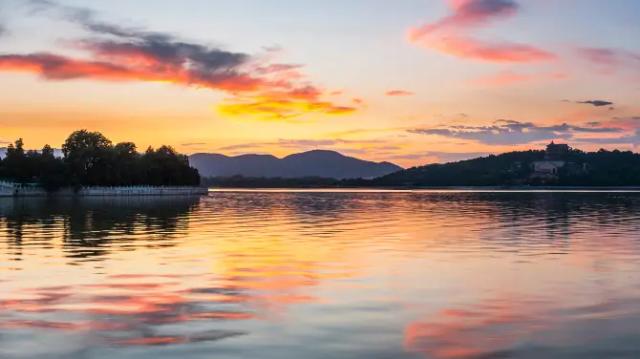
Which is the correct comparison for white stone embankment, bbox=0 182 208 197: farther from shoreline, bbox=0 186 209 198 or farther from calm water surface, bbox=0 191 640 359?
calm water surface, bbox=0 191 640 359

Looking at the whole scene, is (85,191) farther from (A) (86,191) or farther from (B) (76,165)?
(B) (76,165)

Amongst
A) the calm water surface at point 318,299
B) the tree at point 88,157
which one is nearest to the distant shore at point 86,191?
the tree at point 88,157

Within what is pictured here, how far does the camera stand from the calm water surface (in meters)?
14.6

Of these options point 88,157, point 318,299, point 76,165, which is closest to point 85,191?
point 76,165

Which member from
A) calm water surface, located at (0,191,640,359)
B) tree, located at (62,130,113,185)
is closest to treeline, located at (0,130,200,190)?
tree, located at (62,130,113,185)

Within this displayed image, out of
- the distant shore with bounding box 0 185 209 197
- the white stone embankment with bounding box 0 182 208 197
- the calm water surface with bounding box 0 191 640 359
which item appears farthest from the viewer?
the distant shore with bounding box 0 185 209 197

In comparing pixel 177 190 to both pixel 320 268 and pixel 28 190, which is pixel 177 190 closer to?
pixel 28 190

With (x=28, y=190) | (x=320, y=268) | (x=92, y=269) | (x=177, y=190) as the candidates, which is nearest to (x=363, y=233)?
(x=320, y=268)

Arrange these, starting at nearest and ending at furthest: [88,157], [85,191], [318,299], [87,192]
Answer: [318,299], [87,192], [85,191], [88,157]

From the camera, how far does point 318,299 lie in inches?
798

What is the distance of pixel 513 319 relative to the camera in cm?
1727

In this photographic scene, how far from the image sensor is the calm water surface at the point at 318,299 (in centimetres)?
1457

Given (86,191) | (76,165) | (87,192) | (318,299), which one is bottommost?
(318,299)

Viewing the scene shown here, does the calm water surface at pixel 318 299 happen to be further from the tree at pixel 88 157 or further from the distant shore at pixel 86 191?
the tree at pixel 88 157
